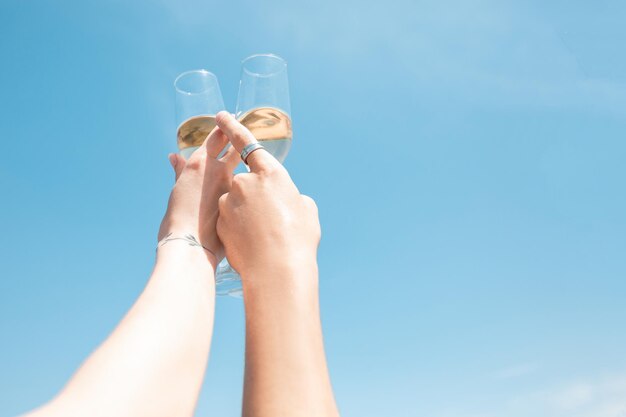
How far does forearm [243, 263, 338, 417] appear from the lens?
1.54 m

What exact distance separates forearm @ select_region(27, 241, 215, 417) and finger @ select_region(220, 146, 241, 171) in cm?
95

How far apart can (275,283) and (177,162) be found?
1.34 m

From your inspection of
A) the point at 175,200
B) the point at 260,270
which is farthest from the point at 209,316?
the point at 175,200

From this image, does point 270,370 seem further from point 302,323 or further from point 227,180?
point 227,180

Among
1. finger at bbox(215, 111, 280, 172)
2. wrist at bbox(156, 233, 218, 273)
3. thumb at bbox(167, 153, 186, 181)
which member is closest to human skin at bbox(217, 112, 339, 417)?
finger at bbox(215, 111, 280, 172)

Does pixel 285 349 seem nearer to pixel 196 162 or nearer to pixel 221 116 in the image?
pixel 196 162

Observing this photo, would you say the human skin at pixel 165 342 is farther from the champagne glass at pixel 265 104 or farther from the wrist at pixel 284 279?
the champagne glass at pixel 265 104

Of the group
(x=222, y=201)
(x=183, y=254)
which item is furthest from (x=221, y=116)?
(x=183, y=254)

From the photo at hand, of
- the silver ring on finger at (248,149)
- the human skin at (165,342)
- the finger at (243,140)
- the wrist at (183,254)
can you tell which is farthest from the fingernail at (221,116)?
the wrist at (183,254)

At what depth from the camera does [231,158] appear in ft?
9.80

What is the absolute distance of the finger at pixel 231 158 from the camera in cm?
297

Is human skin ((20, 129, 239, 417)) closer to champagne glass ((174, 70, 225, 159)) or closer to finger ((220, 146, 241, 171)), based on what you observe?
finger ((220, 146, 241, 171))

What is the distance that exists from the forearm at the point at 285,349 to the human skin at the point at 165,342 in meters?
0.15

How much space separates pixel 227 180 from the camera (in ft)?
9.58
